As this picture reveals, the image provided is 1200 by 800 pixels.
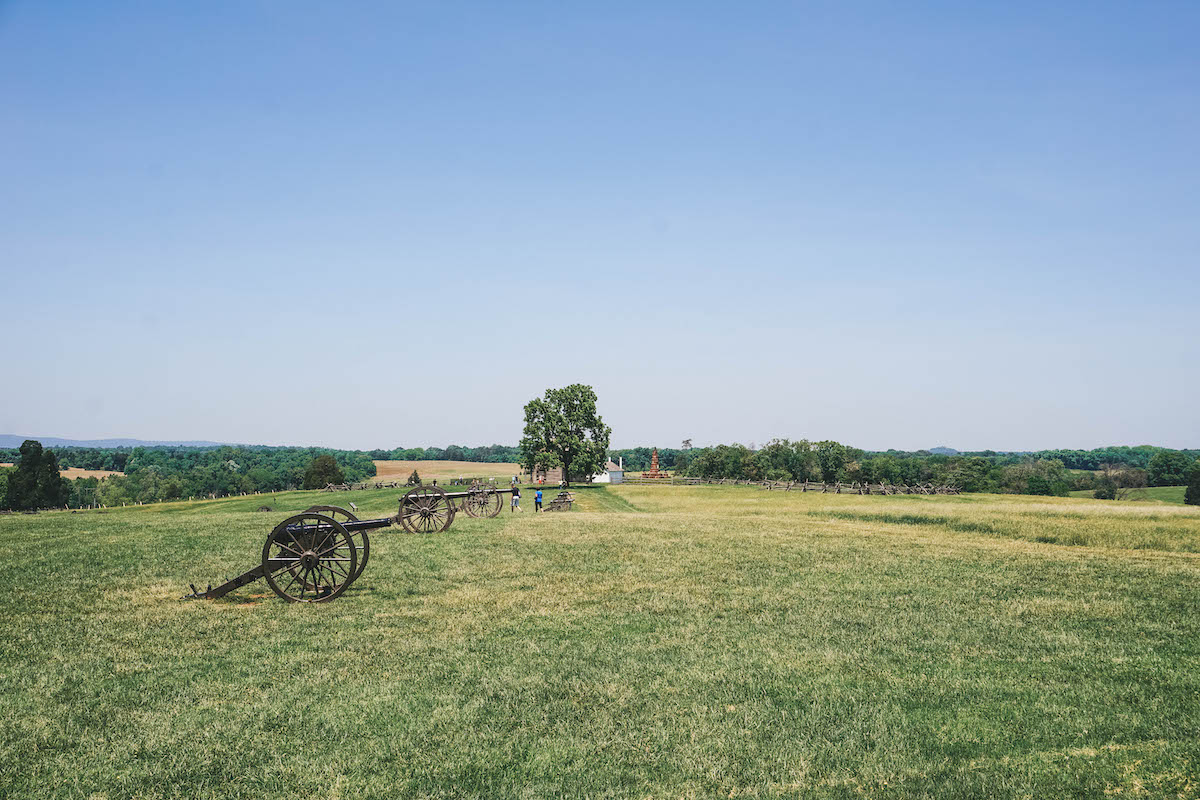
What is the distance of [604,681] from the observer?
33.1ft

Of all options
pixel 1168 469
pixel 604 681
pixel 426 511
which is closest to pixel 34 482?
pixel 426 511

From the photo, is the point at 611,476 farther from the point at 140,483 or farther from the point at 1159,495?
the point at 140,483

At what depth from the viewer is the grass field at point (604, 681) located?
7.30 meters

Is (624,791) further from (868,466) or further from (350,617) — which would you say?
(868,466)

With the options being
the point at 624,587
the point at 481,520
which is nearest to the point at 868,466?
the point at 481,520

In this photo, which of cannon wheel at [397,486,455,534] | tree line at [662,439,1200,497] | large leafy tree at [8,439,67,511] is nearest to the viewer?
cannon wheel at [397,486,455,534]

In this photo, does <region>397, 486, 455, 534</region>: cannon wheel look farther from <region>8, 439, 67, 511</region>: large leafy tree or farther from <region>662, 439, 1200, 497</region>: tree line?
<region>662, 439, 1200, 497</region>: tree line

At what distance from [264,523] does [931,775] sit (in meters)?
28.5

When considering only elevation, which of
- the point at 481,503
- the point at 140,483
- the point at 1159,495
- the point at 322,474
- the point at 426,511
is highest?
the point at 426,511

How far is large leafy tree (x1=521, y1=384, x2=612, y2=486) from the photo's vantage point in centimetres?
8862

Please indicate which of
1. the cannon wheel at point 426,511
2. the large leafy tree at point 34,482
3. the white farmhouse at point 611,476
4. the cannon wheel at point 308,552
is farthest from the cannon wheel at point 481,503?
the white farmhouse at point 611,476

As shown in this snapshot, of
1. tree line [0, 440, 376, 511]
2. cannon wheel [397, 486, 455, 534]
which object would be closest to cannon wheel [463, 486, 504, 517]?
cannon wheel [397, 486, 455, 534]

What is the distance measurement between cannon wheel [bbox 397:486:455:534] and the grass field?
23.2 ft

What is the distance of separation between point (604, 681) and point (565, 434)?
7878cm
